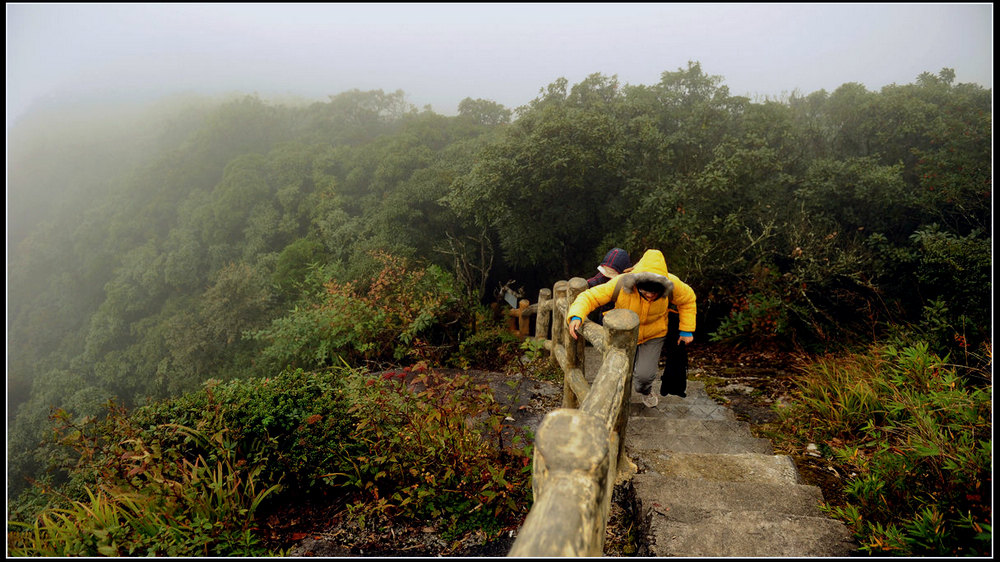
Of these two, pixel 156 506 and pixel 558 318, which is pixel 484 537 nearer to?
pixel 156 506

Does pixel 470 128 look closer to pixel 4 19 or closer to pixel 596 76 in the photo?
pixel 596 76

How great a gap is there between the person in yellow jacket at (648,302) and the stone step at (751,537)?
1.42 metres

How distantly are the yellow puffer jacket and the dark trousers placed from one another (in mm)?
144

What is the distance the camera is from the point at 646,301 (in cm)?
361

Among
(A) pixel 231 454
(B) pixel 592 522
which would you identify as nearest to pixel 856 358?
(B) pixel 592 522

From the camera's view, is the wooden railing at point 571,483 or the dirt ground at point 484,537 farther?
the dirt ground at point 484,537

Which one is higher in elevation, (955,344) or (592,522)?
(592,522)

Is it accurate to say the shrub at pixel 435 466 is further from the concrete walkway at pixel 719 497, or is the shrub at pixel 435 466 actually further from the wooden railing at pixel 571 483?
the wooden railing at pixel 571 483

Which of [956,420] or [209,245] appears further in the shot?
[209,245]

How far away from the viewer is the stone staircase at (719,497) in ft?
7.18

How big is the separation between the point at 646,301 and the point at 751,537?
5.91 ft

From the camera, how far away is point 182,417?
11.7 feet

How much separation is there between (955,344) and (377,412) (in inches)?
238

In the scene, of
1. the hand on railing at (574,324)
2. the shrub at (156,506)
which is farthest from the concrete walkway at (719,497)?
the shrub at (156,506)
